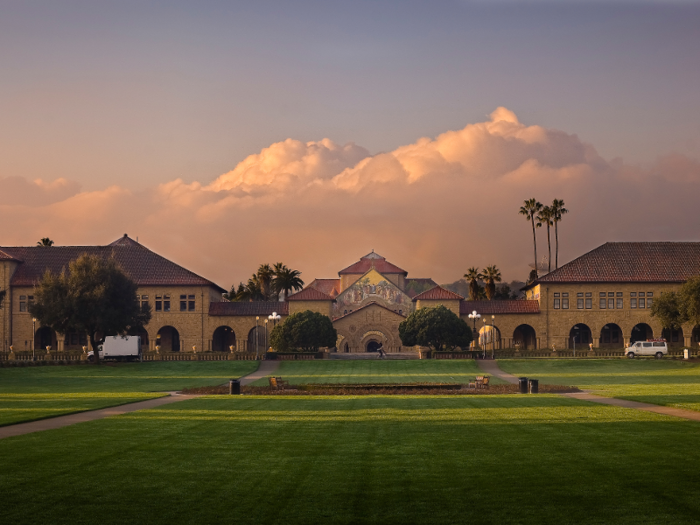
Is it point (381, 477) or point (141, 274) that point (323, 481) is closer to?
point (381, 477)

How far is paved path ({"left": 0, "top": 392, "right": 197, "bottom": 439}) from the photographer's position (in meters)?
19.6

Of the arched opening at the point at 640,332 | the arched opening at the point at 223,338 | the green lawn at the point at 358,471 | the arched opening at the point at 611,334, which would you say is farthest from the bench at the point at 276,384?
the arched opening at the point at 640,332

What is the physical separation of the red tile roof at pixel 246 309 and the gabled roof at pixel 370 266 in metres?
22.6

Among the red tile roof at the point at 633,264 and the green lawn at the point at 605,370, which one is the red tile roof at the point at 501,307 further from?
the green lawn at the point at 605,370

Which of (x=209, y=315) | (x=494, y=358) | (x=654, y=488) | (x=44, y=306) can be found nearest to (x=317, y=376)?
(x=494, y=358)

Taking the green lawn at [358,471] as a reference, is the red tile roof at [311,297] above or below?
above

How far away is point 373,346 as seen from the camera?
86.6m

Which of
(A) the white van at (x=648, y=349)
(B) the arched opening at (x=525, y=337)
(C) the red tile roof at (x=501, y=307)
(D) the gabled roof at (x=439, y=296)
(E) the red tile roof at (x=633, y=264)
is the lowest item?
(A) the white van at (x=648, y=349)

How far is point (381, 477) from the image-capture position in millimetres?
12812

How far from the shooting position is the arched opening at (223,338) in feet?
298

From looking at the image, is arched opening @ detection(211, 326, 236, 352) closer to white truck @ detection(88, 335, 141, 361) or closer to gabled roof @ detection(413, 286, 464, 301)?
white truck @ detection(88, 335, 141, 361)

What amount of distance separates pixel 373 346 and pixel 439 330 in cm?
1261

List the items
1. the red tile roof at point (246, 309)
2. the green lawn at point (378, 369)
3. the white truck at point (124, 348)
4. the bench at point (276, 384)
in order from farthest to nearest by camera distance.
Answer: the red tile roof at point (246, 309) < the white truck at point (124, 348) < the green lawn at point (378, 369) < the bench at point (276, 384)

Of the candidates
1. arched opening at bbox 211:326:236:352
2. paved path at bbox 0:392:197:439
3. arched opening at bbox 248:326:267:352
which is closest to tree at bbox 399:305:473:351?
arched opening at bbox 248:326:267:352
